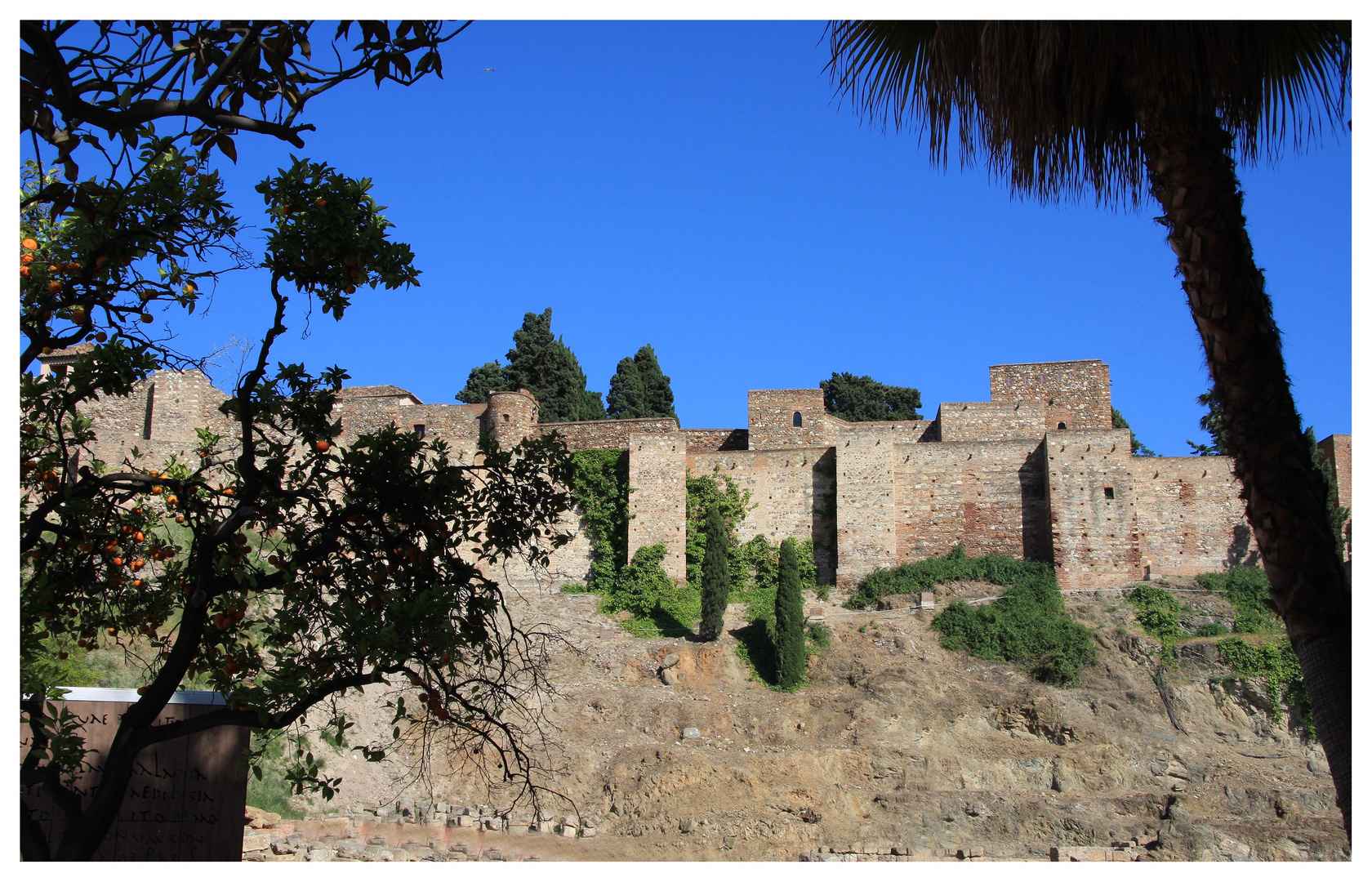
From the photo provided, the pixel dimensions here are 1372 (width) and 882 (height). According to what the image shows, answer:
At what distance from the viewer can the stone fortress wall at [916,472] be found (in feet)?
81.3

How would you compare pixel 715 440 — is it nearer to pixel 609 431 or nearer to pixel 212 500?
pixel 609 431

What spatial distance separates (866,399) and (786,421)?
74.5 feet

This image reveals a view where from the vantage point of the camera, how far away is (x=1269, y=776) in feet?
60.7

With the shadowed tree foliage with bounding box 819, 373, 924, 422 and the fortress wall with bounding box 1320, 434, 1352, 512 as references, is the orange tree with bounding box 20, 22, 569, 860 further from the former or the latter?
the shadowed tree foliage with bounding box 819, 373, 924, 422

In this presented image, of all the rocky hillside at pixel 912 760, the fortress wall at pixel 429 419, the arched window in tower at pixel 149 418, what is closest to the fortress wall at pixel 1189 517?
the rocky hillside at pixel 912 760

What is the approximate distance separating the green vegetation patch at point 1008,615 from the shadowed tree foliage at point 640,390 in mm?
21283

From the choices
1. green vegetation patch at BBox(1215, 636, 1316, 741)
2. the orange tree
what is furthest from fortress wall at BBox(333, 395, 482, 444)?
the orange tree

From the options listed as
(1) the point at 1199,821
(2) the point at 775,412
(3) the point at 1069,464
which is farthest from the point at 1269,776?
(2) the point at 775,412

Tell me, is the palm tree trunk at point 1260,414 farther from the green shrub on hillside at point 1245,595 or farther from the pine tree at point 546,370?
the pine tree at point 546,370

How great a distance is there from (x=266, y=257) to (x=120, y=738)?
2323mm

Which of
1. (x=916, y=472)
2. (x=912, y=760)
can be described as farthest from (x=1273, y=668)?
(x=916, y=472)

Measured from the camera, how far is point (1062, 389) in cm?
2867

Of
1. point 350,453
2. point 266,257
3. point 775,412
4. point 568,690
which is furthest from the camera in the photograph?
point 775,412

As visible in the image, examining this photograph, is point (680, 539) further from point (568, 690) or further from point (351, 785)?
point (351, 785)
